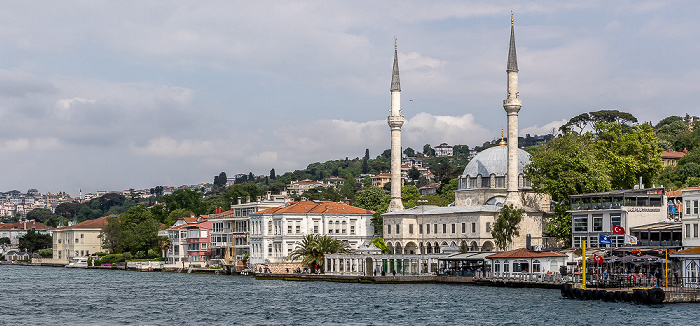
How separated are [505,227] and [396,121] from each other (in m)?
17.6

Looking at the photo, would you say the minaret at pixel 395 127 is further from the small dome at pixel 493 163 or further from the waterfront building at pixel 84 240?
the waterfront building at pixel 84 240

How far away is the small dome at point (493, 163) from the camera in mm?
75188

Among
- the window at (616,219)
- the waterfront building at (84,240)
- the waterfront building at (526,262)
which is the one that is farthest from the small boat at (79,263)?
the window at (616,219)

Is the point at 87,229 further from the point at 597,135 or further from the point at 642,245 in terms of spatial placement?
the point at 642,245

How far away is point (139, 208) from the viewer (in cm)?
11081

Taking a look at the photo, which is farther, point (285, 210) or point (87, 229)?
point (87, 229)

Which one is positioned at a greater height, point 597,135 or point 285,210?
point 597,135

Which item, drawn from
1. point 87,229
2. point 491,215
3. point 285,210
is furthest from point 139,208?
point 491,215

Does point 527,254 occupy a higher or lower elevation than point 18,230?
lower

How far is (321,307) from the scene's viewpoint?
45.2 m

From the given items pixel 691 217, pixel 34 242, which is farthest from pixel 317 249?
pixel 34 242

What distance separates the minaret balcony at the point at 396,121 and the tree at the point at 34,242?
8146cm

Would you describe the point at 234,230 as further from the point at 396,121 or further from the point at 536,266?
the point at 536,266

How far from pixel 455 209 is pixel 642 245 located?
19.9 meters
